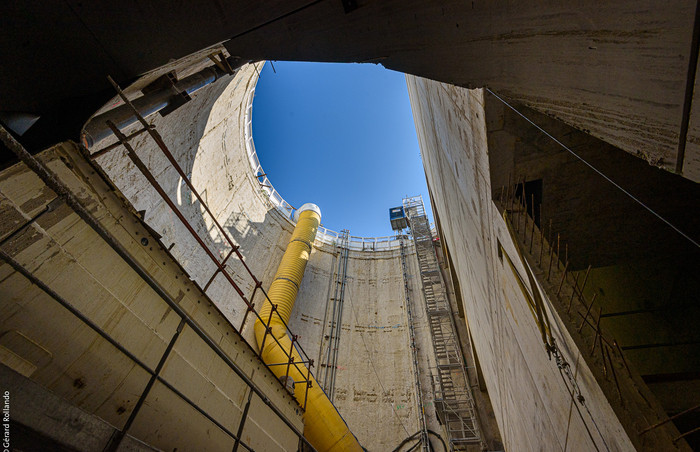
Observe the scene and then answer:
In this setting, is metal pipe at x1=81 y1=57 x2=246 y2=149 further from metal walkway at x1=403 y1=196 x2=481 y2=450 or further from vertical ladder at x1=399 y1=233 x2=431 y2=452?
vertical ladder at x1=399 y1=233 x2=431 y2=452

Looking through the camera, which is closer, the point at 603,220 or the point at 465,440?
the point at 603,220

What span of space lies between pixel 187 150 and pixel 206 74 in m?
6.54

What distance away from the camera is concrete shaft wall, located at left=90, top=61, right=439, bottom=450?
8891mm

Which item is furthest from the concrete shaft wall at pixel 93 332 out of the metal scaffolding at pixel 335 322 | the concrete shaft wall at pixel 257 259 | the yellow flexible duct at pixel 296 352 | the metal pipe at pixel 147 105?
the metal scaffolding at pixel 335 322

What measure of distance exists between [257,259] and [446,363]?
9.44 meters

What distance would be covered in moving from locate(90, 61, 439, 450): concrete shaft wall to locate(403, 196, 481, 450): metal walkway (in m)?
1.13

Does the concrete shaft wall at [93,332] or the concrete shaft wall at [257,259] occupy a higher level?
the concrete shaft wall at [257,259]

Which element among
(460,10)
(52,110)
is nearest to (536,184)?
(460,10)

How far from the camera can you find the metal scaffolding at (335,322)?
1162 cm

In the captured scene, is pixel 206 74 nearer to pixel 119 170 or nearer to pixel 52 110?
pixel 52 110

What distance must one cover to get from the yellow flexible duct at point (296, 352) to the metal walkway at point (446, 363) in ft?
11.6

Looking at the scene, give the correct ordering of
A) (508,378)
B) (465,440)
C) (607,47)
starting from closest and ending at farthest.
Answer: (607,47) < (508,378) < (465,440)

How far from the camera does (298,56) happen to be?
9.50 feet

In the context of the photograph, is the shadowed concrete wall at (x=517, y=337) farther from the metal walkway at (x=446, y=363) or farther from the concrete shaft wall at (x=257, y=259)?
the concrete shaft wall at (x=257, y=259)
